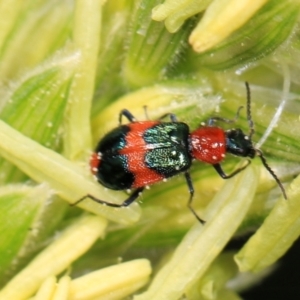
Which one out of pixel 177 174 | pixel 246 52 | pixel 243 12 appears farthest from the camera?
pixel 177 174

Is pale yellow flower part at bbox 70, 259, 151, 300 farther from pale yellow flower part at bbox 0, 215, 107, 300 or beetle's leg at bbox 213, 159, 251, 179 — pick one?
beetle's leg at bbox 213, 159, 251, 179

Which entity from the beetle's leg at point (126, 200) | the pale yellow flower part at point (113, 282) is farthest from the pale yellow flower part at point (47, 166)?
the pale yellow flower part at point (113, 282)

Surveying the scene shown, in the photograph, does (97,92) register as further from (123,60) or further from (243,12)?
(243,12)

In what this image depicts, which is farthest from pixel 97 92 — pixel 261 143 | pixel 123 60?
pixel 261 143

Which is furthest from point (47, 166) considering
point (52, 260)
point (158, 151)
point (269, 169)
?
point (269, 169)


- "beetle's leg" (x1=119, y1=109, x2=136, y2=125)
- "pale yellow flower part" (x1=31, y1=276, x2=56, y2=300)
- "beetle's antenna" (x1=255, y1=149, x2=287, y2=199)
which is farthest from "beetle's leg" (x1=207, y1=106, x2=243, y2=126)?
"pale yellow flower part" (x1=31, y1=276, x2=56, y2=300)
